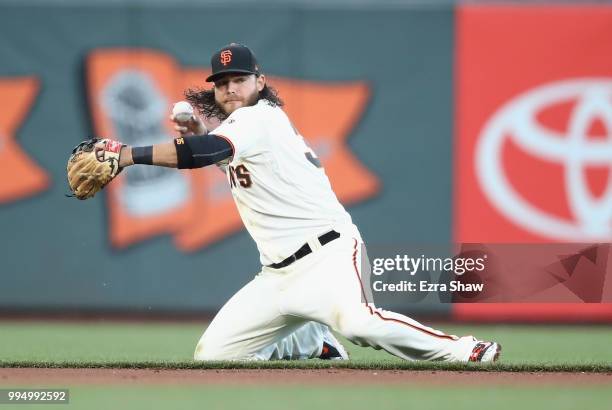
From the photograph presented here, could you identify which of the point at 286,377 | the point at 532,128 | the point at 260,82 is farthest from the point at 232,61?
the point at 532,128

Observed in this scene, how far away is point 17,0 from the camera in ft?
32.0

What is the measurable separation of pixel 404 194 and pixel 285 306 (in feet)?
13.1

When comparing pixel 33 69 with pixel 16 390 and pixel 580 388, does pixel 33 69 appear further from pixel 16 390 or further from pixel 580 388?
pixel 580 388

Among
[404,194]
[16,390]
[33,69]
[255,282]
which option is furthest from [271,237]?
[33,69]

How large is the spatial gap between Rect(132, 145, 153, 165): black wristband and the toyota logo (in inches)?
189

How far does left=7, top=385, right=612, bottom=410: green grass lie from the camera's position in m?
4.42

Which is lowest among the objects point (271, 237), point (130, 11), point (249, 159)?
point (271, 237)

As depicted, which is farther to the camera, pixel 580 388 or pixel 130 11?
pixel 130 11

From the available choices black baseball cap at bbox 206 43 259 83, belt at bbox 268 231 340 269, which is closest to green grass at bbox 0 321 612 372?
belt at bbox 268 231 340 269

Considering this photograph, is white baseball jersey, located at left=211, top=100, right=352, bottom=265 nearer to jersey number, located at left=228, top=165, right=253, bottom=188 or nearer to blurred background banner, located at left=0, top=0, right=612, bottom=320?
jersey number, located at left=228, top=165, right=253, bottom=188

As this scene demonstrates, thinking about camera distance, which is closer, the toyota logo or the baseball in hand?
the baseball in hand

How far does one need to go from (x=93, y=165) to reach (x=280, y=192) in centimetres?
101

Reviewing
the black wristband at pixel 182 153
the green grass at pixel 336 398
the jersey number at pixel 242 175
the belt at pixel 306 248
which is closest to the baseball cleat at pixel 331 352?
the belt at pixel 306 248

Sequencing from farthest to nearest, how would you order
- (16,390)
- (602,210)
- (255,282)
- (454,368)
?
1. (602,210)
2. (255,282)
3. (454,368)
4. (16,390)
